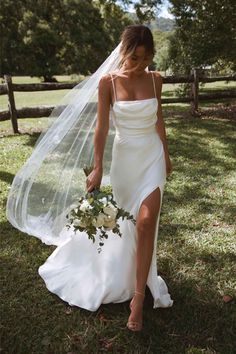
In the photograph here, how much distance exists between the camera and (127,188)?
11.7ft

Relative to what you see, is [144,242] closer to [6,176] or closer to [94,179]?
[94,179]

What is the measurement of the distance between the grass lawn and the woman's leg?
0.78 ft

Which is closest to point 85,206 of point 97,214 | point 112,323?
point 97,214

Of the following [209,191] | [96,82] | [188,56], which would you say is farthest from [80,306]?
[188,56]

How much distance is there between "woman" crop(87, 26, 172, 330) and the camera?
3.30m

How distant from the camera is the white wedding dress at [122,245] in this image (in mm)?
3438

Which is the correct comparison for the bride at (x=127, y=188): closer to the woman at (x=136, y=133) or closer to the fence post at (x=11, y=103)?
the woman at (x=136, y=133)

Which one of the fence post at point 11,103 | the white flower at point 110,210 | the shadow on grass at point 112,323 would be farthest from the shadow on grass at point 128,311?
the fence post at point 11,103

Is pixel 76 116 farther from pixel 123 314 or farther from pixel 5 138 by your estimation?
pixel 5 138

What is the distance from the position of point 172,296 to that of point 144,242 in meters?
0.85

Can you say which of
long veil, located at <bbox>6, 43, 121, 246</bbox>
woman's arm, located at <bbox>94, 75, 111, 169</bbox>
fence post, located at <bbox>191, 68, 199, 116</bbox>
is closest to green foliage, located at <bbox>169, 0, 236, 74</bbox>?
fence post, located at <bbox>191, 68, 199, 116</bbox>

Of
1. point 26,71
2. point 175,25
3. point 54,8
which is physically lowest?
point 26,71

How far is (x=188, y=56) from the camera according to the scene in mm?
18391

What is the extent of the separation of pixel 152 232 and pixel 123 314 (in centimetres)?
80
